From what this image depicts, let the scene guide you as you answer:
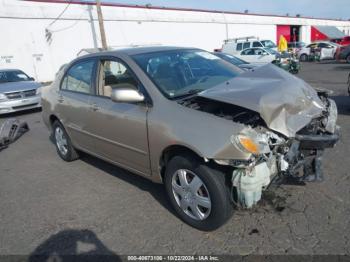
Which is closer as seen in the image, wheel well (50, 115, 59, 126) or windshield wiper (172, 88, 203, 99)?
windshield wiper (172, 88, 203, 99)

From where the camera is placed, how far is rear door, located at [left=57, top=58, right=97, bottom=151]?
14.3 feet

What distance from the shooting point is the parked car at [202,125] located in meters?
2.78

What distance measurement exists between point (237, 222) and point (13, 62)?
18981 millimetres

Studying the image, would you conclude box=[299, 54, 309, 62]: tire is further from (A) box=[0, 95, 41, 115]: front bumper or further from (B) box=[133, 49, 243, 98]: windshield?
(B) box=[133, 49, 243, 98]: windshield

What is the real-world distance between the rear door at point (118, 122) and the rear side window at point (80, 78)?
0.80 ft

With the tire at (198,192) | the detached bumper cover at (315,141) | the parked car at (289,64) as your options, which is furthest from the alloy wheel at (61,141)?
the parked car at (289,64)

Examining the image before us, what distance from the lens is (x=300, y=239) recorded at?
291 cm

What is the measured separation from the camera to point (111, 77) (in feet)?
13.8

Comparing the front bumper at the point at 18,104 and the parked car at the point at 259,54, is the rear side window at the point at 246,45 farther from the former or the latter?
the front bumper at the point at 18,104

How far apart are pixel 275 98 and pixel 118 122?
69.3 inches

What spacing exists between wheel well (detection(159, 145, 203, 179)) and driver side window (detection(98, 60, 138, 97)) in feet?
3.50

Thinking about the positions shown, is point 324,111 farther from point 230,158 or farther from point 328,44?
point 328,44

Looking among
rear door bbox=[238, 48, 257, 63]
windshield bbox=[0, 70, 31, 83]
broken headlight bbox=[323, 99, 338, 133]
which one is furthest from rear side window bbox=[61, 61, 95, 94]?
rear door bbox=[238, 48, 257, 63]

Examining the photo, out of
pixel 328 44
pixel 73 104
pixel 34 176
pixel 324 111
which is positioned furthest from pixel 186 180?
pixel 328 44
